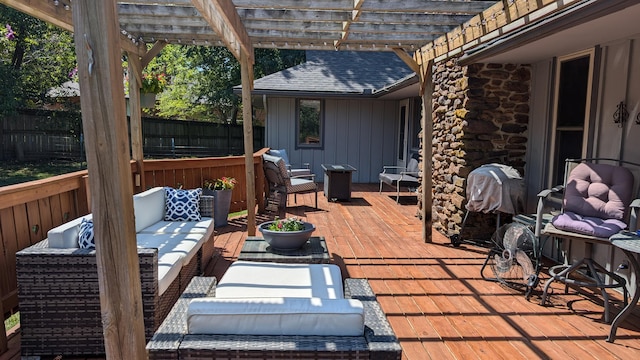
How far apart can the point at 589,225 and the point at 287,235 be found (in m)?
2.42

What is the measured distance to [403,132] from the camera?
1025 centimetres

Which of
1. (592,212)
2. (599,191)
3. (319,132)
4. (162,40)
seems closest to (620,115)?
(599,191)

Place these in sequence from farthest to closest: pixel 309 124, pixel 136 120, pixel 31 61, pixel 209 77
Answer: pixel 209 77 → pixel 31 61 → pixel 309 124 → pixel 136 120

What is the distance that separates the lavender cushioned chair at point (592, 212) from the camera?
11.0ft

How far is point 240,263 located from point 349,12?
249cm

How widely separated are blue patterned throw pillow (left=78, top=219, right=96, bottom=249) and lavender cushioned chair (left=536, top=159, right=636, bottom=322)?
3426mm

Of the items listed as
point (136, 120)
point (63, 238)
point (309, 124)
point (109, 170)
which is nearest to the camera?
point (109, 170)

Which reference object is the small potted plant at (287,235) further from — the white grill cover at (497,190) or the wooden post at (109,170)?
the white grill cover at (497,190)

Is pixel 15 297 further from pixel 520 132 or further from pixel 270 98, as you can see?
pixel 270 98

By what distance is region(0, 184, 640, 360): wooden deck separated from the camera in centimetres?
279

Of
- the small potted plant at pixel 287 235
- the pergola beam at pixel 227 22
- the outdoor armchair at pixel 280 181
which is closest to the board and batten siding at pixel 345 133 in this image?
the outdoor armchair at pixel 280 181

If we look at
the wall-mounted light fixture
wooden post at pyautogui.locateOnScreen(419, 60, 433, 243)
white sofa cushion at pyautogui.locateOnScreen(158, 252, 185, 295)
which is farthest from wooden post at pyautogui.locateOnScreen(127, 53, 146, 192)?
the wall-mounted light fixture

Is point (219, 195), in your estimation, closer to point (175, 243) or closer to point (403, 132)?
point (175, 243)

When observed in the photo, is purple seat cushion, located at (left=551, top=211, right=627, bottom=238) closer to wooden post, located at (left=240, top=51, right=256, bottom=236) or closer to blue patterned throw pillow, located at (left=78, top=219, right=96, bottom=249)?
wooden post, located at (left=240, top=51, right=256, bottom=236)
